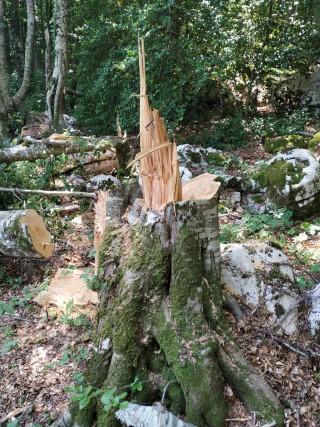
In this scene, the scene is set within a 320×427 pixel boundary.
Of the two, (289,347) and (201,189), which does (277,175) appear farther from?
(289,347)

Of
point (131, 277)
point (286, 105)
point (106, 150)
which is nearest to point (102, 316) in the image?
point (131, 277)

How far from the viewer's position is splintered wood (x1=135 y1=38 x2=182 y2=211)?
8.45ft

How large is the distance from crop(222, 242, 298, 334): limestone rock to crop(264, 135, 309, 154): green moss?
6256mm

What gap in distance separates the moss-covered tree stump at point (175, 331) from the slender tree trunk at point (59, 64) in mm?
7884

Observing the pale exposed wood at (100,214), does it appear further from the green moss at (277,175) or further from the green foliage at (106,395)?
the green moss at (277,175)

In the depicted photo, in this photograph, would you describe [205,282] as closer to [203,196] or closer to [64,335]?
[203,196]

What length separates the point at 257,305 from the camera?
3021 millimetres

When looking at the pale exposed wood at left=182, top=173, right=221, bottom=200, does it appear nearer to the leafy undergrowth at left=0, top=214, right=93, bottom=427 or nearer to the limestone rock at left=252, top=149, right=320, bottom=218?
the leafy undergrowth at left=0, top=214, right=93, bottom=427

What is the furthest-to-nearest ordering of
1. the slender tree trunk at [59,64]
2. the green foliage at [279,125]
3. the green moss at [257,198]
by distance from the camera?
the green foliage at [279,125] < the slender tree trunk at [59,64] < the green moss at [257,198]

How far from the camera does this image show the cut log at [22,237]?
4.21 meters

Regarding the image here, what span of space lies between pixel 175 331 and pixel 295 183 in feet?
14.4

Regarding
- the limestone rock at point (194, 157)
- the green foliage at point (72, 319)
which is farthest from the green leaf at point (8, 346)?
the limestone rock at point (194, 157)

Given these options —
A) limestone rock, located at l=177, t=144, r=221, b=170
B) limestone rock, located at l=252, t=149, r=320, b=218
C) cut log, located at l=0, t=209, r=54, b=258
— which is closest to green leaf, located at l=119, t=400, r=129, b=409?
cut log, located at l=0, t=209, r=54, b=258

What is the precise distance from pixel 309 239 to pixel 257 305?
8.06ft
